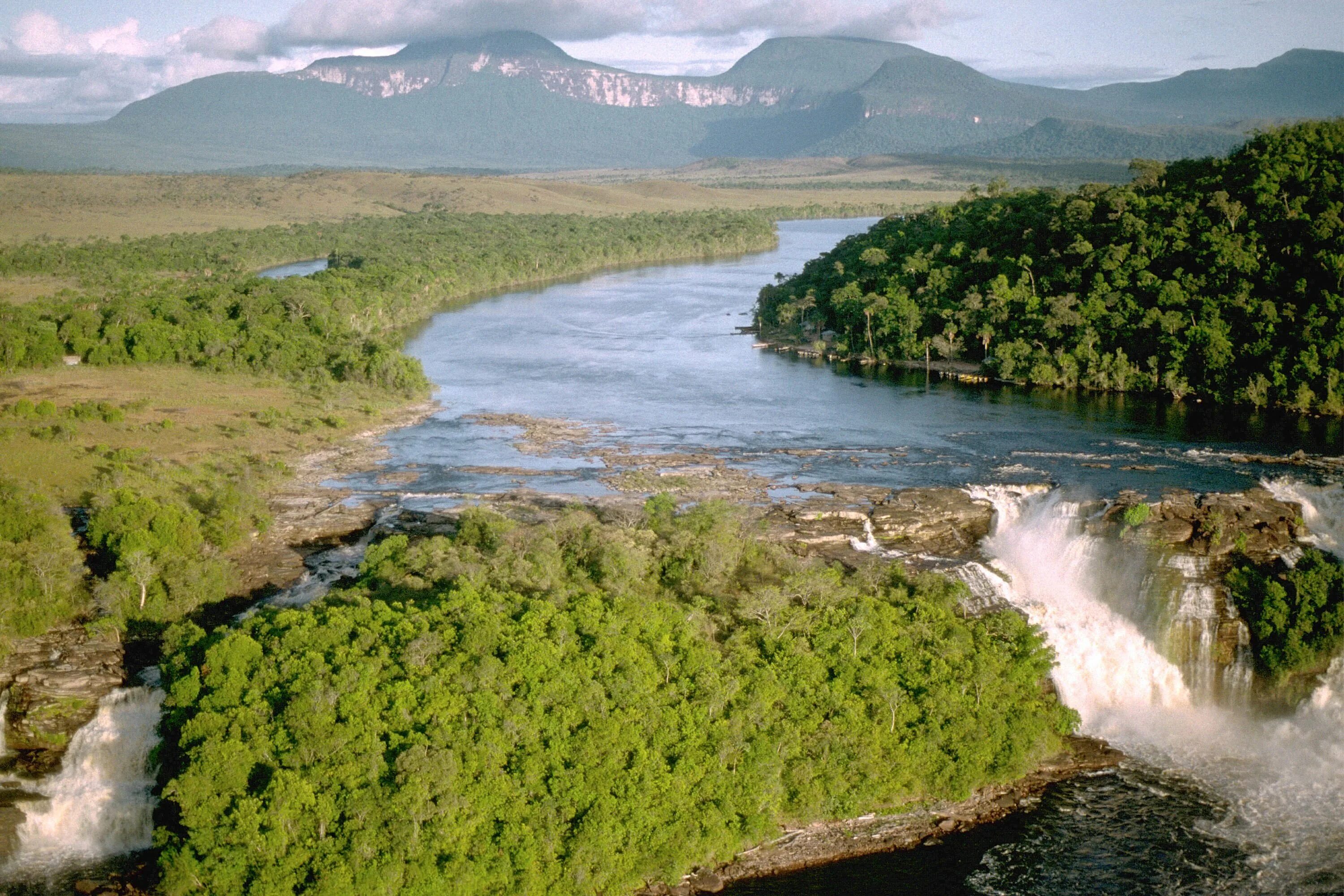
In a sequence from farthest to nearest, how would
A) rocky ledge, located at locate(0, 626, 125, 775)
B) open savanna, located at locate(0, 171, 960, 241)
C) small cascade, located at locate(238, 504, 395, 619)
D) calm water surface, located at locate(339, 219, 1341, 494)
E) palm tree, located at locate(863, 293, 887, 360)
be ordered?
open savanna, located at locate(0, 171, 960, 241) < palm tree, located at locate(863, 293, 887, 360) < calm water surface, located at locate(339, 219, 1341, 494) < small cascade, located at locate(238, 504, 395, 619) < rocky ledge, located at locate(0, 626, 125, 775)

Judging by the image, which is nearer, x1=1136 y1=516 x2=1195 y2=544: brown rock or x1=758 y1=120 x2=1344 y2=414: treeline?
x1=1136 y1=516 x2=1195 y2=544: brown rock

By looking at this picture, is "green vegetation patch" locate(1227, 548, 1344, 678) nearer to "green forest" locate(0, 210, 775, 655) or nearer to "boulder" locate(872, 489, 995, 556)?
"boulder" locate(872, 489, 995, 556)

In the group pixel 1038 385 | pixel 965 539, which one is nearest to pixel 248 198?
pixel 1038 385

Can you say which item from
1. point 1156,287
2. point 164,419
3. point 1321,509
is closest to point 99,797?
point 164,419

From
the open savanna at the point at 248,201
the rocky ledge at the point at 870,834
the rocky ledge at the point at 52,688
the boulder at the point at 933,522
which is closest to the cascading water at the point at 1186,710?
the boulder at the point at 933,522

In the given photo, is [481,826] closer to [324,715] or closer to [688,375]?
[324,715]

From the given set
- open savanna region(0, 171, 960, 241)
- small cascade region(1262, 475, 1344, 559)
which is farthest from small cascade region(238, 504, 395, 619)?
open savanna region(0, 171, 960, 241)

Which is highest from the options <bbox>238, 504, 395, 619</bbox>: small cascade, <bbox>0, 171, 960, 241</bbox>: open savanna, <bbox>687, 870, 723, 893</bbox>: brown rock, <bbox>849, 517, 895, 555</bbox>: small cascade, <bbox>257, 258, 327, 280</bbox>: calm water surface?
<bbox>0, 171, 960, 241</bbox>: open savanna
